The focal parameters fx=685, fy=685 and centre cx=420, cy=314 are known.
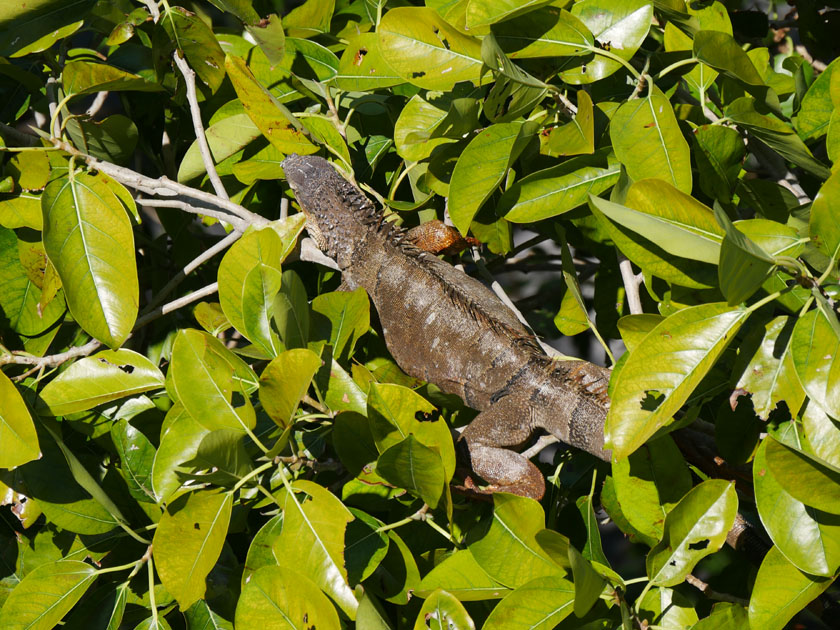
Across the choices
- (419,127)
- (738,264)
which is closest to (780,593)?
(738,264)

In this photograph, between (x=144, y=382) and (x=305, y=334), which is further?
(x=144, y=382)

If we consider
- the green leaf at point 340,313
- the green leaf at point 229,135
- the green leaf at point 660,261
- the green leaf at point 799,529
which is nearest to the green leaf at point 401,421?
the green leaf at point 340,313

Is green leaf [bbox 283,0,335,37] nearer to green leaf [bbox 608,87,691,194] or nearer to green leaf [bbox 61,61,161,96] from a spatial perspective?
green leaf [bbox 61,61,161,96]

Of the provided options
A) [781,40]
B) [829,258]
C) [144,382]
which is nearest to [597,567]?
[829,258]

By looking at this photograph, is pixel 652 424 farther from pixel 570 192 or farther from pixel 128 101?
pixel 128 101

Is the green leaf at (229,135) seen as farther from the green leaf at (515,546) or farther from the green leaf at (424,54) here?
the green leaf at (515,546)

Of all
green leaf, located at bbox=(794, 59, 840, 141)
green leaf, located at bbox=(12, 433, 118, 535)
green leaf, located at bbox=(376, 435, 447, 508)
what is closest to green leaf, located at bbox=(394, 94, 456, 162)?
green leaf, located at bbox=(376, 435, 447, 508)

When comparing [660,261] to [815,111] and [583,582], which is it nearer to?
[583,582]
